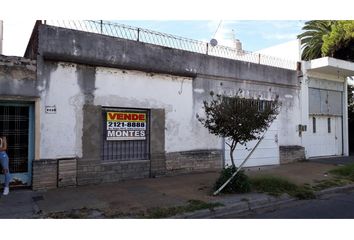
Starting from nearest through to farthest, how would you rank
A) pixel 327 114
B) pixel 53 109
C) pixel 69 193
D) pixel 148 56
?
pixel 69 193 → pixel 53 109 → pixel 148 56 → pixel 327 114

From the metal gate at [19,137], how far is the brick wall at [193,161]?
13.5 ft

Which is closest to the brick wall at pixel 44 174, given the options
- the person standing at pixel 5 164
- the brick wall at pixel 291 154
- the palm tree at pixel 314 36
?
the person standing at pixel 5 164

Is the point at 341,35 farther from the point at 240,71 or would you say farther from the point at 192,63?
the point at 192,63

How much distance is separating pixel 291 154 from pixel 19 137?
10826 mm

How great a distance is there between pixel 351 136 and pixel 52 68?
17.5 metres

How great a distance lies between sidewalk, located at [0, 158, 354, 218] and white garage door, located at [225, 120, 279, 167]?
3137 millimetres

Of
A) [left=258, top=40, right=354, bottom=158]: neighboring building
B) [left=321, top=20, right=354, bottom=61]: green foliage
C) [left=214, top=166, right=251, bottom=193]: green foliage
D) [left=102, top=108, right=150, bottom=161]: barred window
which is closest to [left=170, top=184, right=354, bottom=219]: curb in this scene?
[left=214, top=166, right=251, bottom=193]: green foliage

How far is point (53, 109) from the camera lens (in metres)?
8.78

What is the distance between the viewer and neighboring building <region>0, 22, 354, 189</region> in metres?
8.55

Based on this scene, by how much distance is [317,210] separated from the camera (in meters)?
7.14

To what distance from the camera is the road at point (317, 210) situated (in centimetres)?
660

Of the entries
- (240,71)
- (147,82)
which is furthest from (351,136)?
(147,82)

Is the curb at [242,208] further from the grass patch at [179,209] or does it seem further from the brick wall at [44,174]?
the brick wall at [44,174]

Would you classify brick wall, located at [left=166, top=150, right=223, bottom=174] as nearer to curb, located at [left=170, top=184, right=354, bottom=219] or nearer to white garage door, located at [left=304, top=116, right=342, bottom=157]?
curb, located at [left=170, top=184, right=354, bottom=219]
